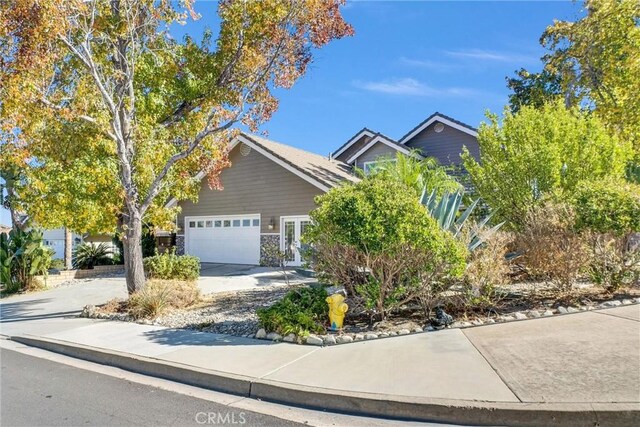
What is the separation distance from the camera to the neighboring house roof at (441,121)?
2122cm

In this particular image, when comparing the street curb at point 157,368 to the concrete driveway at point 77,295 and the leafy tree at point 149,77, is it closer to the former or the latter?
the concrete driveway at point 77,295

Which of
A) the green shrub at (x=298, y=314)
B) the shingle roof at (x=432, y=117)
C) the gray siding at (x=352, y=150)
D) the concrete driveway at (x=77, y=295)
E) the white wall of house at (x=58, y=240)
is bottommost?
the concrete driveway at (x=77, y=295)

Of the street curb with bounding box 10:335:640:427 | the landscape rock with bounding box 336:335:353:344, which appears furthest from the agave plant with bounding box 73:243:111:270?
the landscape rock with bounding box 336:335:353:344

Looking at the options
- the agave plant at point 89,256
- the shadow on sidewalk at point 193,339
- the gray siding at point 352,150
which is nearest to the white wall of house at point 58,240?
the agave plant at point 89,256

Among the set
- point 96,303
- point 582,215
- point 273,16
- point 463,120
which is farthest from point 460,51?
point 96,303

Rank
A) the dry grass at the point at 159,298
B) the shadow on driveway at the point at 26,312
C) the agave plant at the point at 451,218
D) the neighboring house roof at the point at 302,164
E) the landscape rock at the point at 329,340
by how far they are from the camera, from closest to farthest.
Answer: the landscape rock at the point at 329,340
the agave plant at the point at 451,218
the dry grass at the point at 159,298
the shadow on driveway at the point at 26,312
the neighboring house roof at the point at 302,164

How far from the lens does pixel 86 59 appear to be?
9211mm

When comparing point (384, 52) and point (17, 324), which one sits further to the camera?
point (384, 52)

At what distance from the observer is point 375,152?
2203cm

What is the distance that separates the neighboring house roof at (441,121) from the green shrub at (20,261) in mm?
18010

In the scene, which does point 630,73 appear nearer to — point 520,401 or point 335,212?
point 335,212

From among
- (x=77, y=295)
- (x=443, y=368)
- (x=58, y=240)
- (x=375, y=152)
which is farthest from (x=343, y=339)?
(x=58, y=240)

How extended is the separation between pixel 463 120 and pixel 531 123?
11.5m

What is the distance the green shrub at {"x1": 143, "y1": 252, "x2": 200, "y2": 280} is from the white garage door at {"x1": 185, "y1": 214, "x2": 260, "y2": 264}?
4.84m
